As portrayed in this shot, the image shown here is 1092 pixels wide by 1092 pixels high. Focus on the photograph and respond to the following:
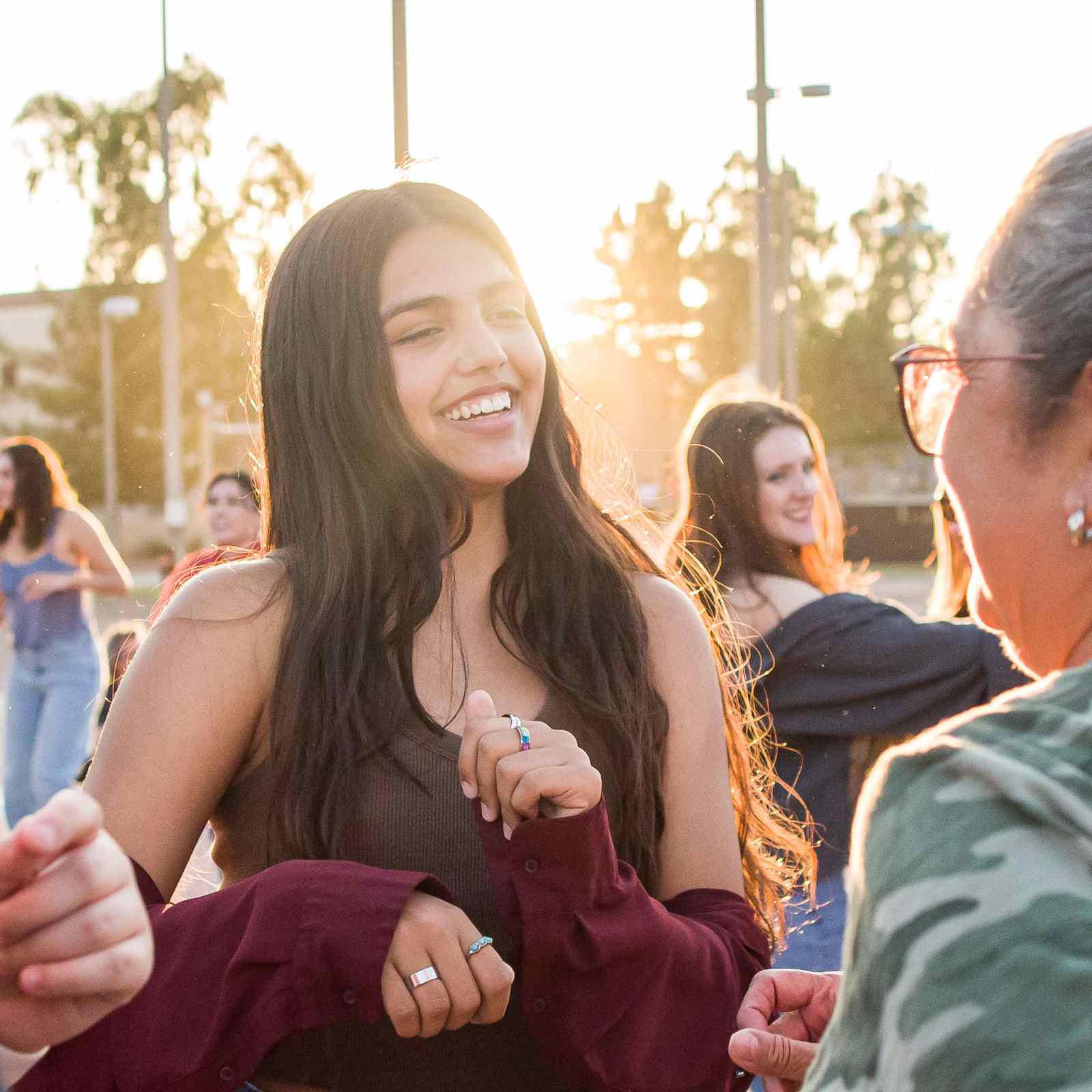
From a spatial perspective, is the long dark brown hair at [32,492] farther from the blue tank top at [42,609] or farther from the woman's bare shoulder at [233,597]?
the woman's bare shoulder at [233,597]

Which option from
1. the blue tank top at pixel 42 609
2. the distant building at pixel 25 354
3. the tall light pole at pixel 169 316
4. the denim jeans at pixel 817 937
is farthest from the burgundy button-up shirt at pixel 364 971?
the distant building at pixel 25 354

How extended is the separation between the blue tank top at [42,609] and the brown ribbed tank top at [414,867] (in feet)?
14.9

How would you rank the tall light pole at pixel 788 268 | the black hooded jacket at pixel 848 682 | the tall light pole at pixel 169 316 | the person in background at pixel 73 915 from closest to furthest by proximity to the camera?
the person in background at pixel 73 915 → the black hooded jacket at pixel 848 682 → the tall light pole at pixel 788 268 → the tall light pole at pixel 169 316

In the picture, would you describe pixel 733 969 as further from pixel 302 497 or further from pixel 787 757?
pixel 787 757

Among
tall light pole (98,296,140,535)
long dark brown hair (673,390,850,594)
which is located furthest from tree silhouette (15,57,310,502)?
long dark brown hair (673,390,850,594)

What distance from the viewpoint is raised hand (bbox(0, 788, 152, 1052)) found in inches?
38.1

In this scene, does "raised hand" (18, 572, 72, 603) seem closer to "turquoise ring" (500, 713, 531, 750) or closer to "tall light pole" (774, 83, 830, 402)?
"turquoise ring" (500, 713, 531, 750)

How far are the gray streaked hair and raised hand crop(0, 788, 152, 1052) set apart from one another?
849mm

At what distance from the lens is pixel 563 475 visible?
7.54ft

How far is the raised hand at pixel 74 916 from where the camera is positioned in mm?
968

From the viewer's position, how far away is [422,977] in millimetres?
1456

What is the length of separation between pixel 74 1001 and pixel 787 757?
242 cm

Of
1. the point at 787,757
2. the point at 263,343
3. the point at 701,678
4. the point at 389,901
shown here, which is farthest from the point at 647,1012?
the point at 787,757

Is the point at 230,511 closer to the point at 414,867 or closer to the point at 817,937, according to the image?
the point at 817,937
